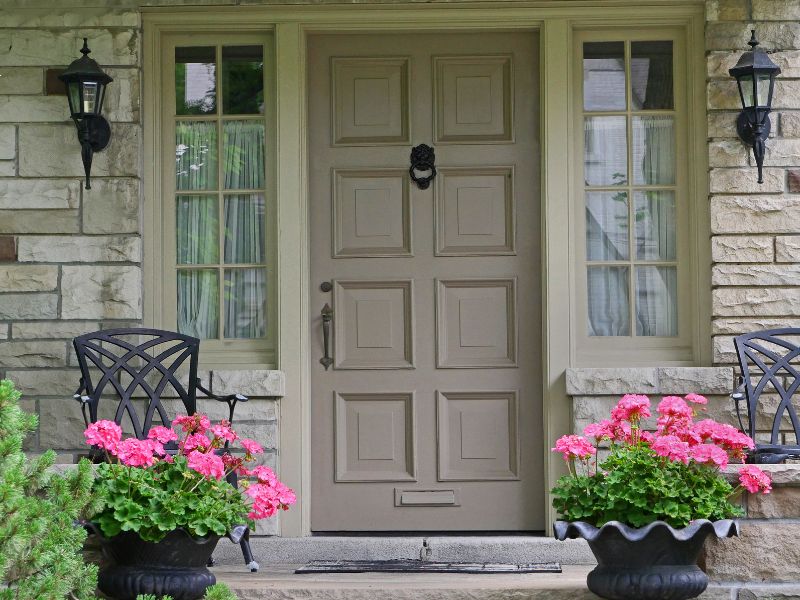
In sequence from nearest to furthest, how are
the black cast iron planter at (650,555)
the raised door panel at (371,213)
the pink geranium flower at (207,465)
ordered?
the black cast iron planter at (650,555) → the pink geranium flower at (207,465) → the raised door panel at (371,213)

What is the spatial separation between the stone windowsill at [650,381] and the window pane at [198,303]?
1.58 m

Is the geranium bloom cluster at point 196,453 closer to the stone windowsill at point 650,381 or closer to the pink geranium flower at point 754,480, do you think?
the pink geranium flower at point 754,480

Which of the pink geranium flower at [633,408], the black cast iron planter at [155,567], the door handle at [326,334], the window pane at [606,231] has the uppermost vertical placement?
the window pane at [606,231]

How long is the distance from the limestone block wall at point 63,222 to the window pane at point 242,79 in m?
0.39

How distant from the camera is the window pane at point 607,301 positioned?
204 inches

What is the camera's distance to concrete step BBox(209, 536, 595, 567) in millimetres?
4742

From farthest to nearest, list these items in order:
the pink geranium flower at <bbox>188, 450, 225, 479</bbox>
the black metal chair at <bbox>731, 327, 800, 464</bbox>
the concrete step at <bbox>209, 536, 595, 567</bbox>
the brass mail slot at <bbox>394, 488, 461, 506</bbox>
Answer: the brass mail slot at <bbox>394, 488, 461, 506</bbox>
the concrete step at <bbox>209, 536, 595, 567</bbox>
the black metal chair at <bbox>731, 327, 800, 464</bbox>
the pink geranium flower at <bbox>188, 450, 225, 479</bbox>

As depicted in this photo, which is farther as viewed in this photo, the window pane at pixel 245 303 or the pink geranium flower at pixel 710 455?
the window pane at pixel 245 303

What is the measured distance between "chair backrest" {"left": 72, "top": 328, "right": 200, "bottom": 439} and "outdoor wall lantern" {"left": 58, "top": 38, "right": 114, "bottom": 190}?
28.5 inches

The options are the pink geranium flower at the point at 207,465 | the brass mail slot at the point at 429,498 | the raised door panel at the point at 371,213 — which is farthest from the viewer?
the raised door panel at the point at 371,213

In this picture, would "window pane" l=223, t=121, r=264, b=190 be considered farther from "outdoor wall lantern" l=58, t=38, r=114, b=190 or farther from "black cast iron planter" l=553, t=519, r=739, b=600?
"black cast iron planter" l=553, t=519, r=739, b=600

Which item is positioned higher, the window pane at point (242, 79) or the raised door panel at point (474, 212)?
the window pane at point (242, 79)

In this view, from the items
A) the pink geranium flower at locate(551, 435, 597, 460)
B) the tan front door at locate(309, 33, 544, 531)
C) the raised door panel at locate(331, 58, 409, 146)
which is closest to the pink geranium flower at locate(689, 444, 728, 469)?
the pink geranium flower at locate(551, 435, 597, 460)

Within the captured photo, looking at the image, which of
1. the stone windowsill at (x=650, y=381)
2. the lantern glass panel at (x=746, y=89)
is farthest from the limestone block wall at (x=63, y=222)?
the lantern glass panel at (x=746, y=89)
